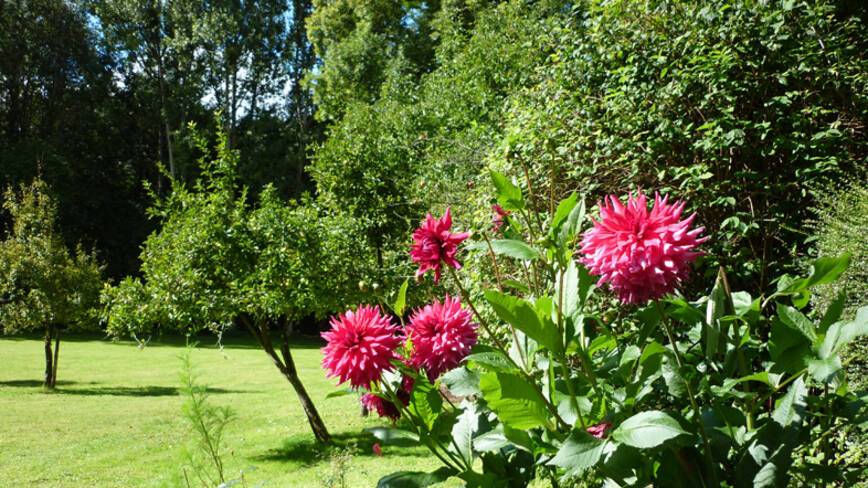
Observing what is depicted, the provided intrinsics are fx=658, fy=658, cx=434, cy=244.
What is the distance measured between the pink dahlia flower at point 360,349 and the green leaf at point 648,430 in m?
0.53

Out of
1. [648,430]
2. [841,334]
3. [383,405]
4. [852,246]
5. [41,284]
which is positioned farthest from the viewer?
[41,284]

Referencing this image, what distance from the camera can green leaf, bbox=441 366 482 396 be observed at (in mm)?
1407

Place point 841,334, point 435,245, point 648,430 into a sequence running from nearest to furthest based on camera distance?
1. point 648,430
2. point 841,334
3. point 435,245

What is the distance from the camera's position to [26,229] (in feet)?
43.4

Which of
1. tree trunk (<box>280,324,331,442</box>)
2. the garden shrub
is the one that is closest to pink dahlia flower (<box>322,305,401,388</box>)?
the garden shrub

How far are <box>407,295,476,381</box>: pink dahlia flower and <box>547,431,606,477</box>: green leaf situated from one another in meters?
0.49

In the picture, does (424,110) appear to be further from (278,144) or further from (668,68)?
(278,144)

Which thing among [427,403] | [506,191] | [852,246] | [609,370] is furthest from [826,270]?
[852,246]

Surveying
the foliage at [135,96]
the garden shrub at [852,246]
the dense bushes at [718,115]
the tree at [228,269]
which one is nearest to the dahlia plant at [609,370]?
the garden shrub at [852,246]

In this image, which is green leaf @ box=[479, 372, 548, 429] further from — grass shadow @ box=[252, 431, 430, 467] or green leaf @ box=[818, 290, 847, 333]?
grass shadow @ box=[252, 431, 430, 467]

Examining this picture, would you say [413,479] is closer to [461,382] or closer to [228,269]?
[461,382]

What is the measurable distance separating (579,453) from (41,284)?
44.6 feet

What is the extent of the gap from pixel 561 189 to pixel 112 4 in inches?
923

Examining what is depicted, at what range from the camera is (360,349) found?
4.70 ft
